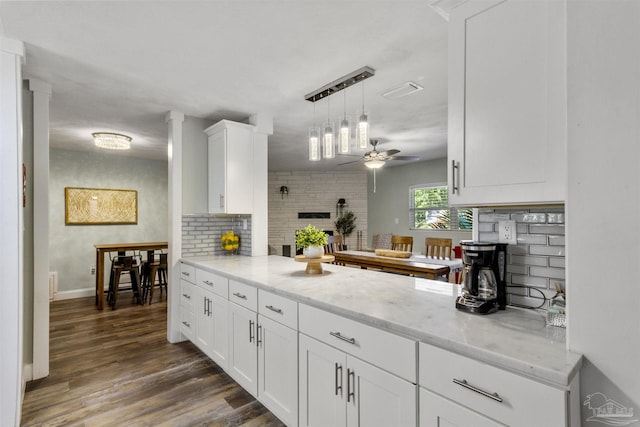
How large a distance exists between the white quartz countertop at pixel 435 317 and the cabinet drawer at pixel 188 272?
0.81 m

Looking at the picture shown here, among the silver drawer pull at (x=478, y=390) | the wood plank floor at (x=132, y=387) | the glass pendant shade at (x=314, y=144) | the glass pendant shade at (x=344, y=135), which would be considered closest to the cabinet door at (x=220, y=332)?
the wood plank floor at (x=132, y=387)

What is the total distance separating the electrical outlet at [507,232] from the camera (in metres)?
1.56

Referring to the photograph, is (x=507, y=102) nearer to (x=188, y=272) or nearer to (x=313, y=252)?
(x=313, y=252)

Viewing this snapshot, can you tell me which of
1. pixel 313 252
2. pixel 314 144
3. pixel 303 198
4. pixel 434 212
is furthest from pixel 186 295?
pixel 434 212

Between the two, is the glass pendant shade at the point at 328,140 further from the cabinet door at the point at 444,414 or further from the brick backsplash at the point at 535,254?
the cabinet door at the point at 444,414

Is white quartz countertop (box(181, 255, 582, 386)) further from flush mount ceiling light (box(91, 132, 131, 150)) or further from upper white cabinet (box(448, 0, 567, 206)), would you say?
flush mount ceiling light (box(91, 132, 131, 150))

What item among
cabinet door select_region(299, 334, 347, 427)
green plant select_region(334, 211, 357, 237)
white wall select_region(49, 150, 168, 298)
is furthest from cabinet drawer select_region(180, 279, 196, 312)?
green plant select_region(334, 211, 357, 237)

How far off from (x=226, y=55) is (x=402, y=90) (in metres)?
1.43

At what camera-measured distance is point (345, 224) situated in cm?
803

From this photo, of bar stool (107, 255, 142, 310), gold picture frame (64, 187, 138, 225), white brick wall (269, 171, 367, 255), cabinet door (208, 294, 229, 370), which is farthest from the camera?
white brick wall (269, 171, 367, 255)

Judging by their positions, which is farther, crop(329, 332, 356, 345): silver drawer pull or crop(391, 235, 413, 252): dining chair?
crop(391, 235, 413, 252): dining chair

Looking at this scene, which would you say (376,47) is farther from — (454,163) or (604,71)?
(604,71)

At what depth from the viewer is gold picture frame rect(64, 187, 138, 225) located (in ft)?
17.5

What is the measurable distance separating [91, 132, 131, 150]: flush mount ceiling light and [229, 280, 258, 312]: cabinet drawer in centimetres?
293
